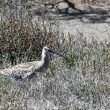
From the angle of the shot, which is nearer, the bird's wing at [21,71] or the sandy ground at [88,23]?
the bird's wing at [21,71]

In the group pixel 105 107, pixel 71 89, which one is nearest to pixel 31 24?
pixel 71 89

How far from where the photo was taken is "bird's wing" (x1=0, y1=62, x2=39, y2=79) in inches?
287

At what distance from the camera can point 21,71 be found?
734 centimetres

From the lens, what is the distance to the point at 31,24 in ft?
28.1

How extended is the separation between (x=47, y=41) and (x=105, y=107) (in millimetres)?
2126

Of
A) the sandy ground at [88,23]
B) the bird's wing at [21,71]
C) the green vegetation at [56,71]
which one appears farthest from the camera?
the sandy ground at [88,23]

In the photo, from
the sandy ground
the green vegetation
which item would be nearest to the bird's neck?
the green vegetation

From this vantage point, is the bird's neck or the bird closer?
the bird

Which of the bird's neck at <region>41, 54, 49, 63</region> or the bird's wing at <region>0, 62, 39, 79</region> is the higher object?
the bird's neck at <region>41, 54, 49, 63</region>

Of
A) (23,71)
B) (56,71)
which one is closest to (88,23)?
(56,71)

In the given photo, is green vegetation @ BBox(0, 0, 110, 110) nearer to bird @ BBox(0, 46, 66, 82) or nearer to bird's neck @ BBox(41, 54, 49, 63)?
bird @ BBox(0, 46, 66, 82)

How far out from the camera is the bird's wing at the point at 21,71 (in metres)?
7.29

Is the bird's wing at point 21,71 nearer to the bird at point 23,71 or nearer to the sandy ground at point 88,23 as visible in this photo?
the bird at point 23,71

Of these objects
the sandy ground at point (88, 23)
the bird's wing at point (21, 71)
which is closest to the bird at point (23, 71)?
the bird's wing at point (21, 71)
